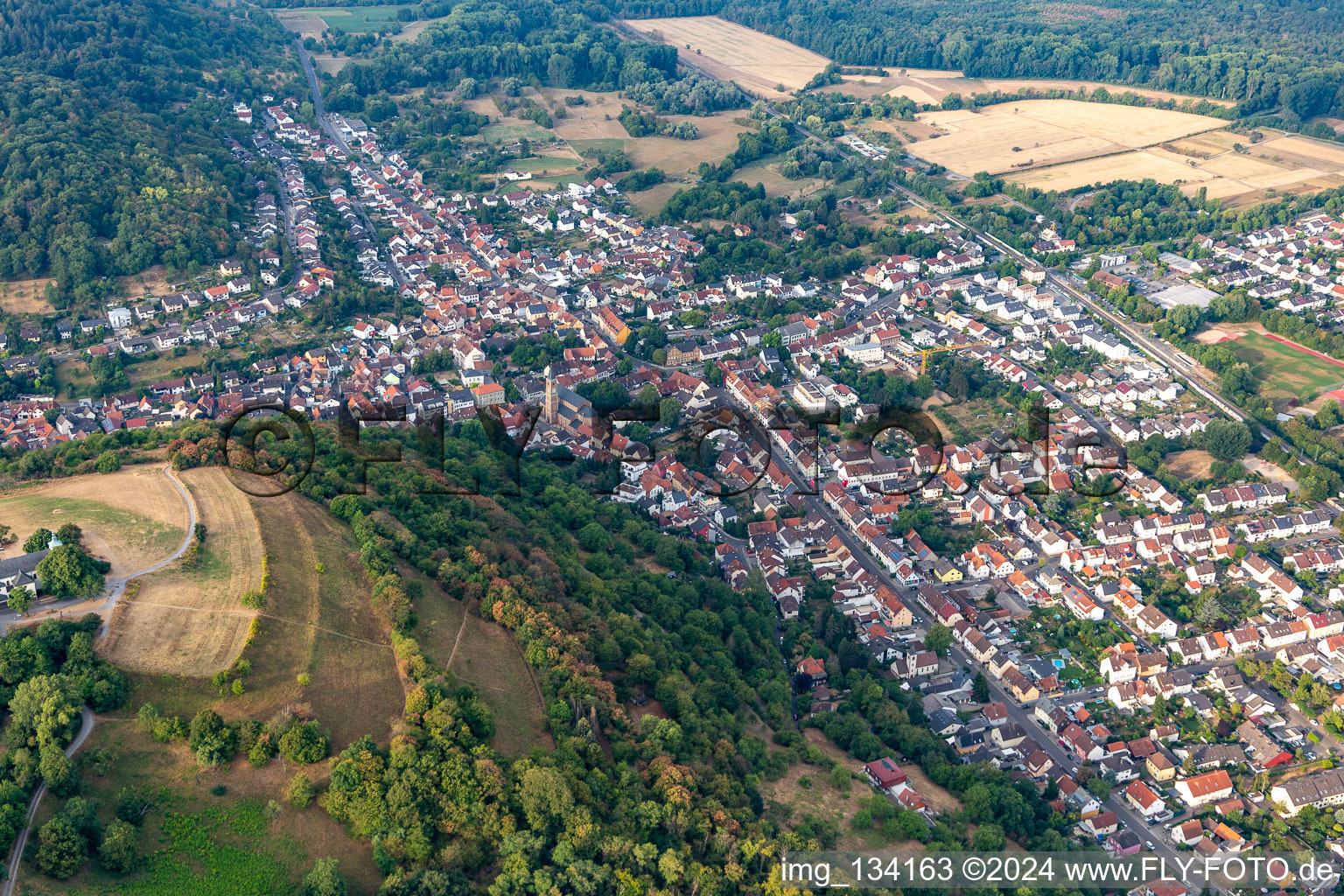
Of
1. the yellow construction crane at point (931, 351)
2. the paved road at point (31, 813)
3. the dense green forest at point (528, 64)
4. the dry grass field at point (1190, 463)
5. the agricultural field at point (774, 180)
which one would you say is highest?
the dense green forest at point (528, 64)

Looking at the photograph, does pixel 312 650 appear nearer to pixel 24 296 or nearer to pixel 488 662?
pixel 488 662

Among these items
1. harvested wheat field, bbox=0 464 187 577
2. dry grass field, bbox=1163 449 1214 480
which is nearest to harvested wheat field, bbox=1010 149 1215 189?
dry grass field, bbox=1163 449 1214 480

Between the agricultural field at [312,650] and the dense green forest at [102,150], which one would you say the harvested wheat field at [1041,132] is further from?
the agricultural field at [312,650]

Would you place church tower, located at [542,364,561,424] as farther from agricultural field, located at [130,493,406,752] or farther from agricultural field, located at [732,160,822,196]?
agricultural field, located at [732,160,822,196]

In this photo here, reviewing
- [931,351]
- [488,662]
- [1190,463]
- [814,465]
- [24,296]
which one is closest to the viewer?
[488,662]

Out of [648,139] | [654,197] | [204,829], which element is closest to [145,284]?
[654,197]

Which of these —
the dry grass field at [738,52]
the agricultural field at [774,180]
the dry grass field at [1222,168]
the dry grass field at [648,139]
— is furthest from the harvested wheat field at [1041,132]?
the dry grass field at [738,52]

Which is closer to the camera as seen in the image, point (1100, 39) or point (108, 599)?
point (108, 599)
